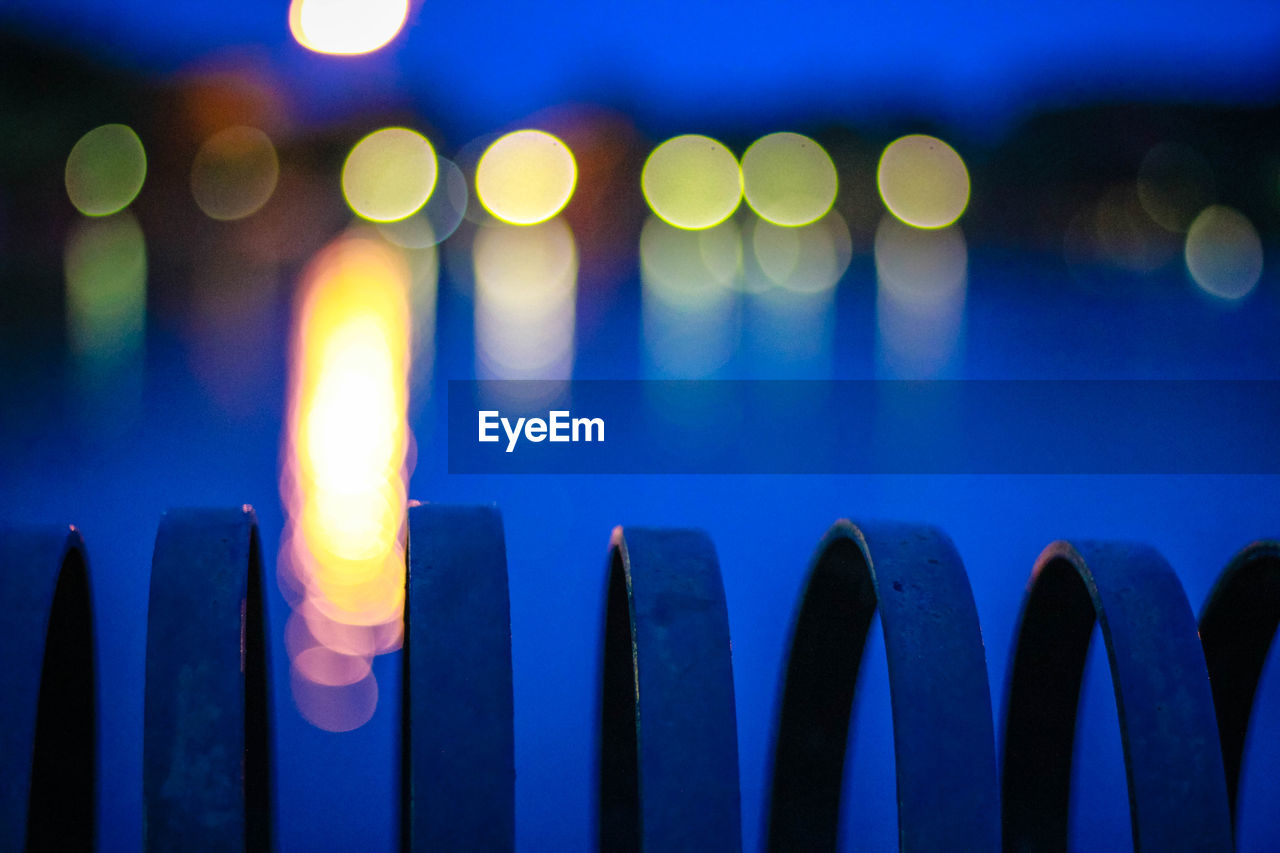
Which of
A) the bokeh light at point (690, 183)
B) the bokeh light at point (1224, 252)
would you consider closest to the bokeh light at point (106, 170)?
the bokeh light at point (690, 183)

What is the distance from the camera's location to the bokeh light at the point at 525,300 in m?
2.20

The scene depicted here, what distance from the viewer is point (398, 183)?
2189 mm

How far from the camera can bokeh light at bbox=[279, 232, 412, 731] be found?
7.00ft

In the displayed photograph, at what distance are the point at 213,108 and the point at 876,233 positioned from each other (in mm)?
1594

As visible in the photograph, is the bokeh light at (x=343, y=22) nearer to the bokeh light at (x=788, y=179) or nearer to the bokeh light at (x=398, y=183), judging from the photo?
the bokeh light at (x=398, y=183)

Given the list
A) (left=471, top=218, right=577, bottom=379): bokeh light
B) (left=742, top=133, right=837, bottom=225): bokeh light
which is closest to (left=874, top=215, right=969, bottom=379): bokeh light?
(left=742, top=133, right=837, bottom=225): bokeh light

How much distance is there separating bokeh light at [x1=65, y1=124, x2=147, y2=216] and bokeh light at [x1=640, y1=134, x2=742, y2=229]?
118 centimetres

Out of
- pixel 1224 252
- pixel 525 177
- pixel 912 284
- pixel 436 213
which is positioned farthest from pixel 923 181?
pixel 436 213

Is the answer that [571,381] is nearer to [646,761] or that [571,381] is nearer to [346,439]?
[346,439]

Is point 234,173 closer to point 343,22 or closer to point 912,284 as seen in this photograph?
point 343,22

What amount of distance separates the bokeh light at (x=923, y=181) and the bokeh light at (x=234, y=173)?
146cm

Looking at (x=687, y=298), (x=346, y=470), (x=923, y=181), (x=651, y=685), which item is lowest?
(x=651, y=685)

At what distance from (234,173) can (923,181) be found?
1640 millimetres

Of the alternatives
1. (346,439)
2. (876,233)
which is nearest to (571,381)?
(346,439)
